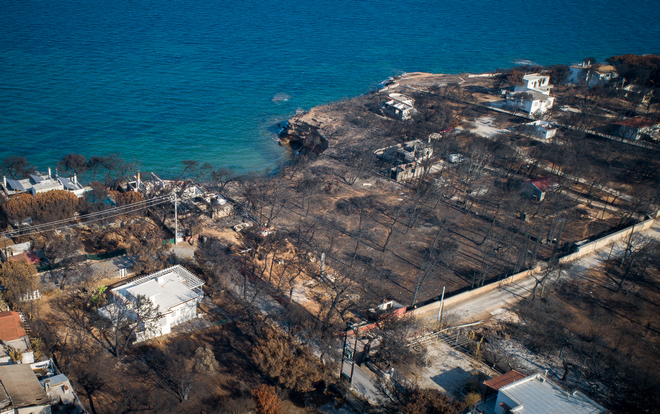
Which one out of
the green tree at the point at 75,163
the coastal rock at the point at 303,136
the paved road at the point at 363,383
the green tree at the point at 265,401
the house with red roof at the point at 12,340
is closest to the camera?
the green tree at the point at 265,401

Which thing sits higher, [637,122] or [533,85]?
[533,85]

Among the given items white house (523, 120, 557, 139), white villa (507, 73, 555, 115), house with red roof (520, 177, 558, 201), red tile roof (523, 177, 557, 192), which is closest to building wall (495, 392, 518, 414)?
house with red roof (520, 177, 558, 201)

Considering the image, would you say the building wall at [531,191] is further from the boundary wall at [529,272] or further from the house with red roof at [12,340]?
the house with red roof at [12,340]

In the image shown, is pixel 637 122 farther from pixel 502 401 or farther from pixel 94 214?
pixel 94 214

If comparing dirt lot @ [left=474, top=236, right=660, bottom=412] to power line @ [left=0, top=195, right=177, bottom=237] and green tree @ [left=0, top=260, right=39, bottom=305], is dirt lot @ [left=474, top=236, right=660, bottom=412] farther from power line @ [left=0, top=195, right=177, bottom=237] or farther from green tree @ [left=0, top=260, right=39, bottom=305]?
power line @ [left=0, top=195, right=177, bottom=237]

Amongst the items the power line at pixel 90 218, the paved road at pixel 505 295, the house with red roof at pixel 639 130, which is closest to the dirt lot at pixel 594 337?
the paved road at pixel 505 295

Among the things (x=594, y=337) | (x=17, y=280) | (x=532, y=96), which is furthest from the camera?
(x=532, y=96)

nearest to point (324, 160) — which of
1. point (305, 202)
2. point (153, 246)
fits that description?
point (305, 202)

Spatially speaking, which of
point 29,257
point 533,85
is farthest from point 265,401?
point 533,85
